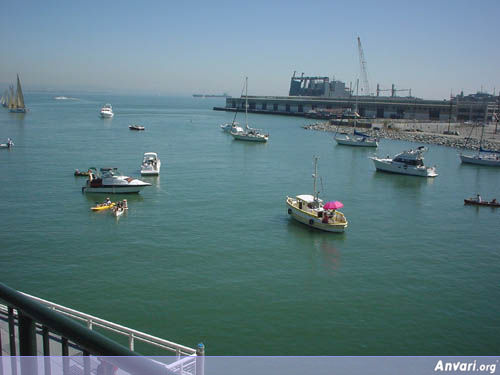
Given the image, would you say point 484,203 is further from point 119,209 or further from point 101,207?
point 101,207

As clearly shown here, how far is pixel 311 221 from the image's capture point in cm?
2092

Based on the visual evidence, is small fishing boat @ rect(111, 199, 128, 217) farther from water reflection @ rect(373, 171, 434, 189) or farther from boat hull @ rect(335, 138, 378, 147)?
boat hull @ rect(335, 138, 378, 147)

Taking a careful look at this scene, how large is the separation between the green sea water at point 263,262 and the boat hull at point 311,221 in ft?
1.11

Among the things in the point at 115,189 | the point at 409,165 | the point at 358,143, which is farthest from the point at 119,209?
the point at 358,143

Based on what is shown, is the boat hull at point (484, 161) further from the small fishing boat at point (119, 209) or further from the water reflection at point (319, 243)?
the small fishing boat at point (119, 209)

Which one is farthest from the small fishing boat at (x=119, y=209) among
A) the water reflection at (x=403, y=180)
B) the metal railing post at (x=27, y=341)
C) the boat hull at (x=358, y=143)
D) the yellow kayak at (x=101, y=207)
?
the boat hull at (x=358, y=143)

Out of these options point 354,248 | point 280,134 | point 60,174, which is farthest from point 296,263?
point 280,134

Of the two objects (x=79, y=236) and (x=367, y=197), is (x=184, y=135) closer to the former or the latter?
(x=367, y=197)

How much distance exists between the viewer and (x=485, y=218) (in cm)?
2430

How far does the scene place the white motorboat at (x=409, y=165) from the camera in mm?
35406

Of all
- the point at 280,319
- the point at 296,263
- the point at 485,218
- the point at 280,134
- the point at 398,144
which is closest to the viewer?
the point at 280,319

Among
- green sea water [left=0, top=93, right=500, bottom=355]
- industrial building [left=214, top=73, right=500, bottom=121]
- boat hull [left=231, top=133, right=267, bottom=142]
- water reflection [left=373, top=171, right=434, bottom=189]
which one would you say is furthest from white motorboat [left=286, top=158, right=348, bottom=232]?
industrial building [left=214, top=73, right=500, bottom=121]

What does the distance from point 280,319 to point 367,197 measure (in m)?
17.2

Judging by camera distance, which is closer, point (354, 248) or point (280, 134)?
point (354, 248)
